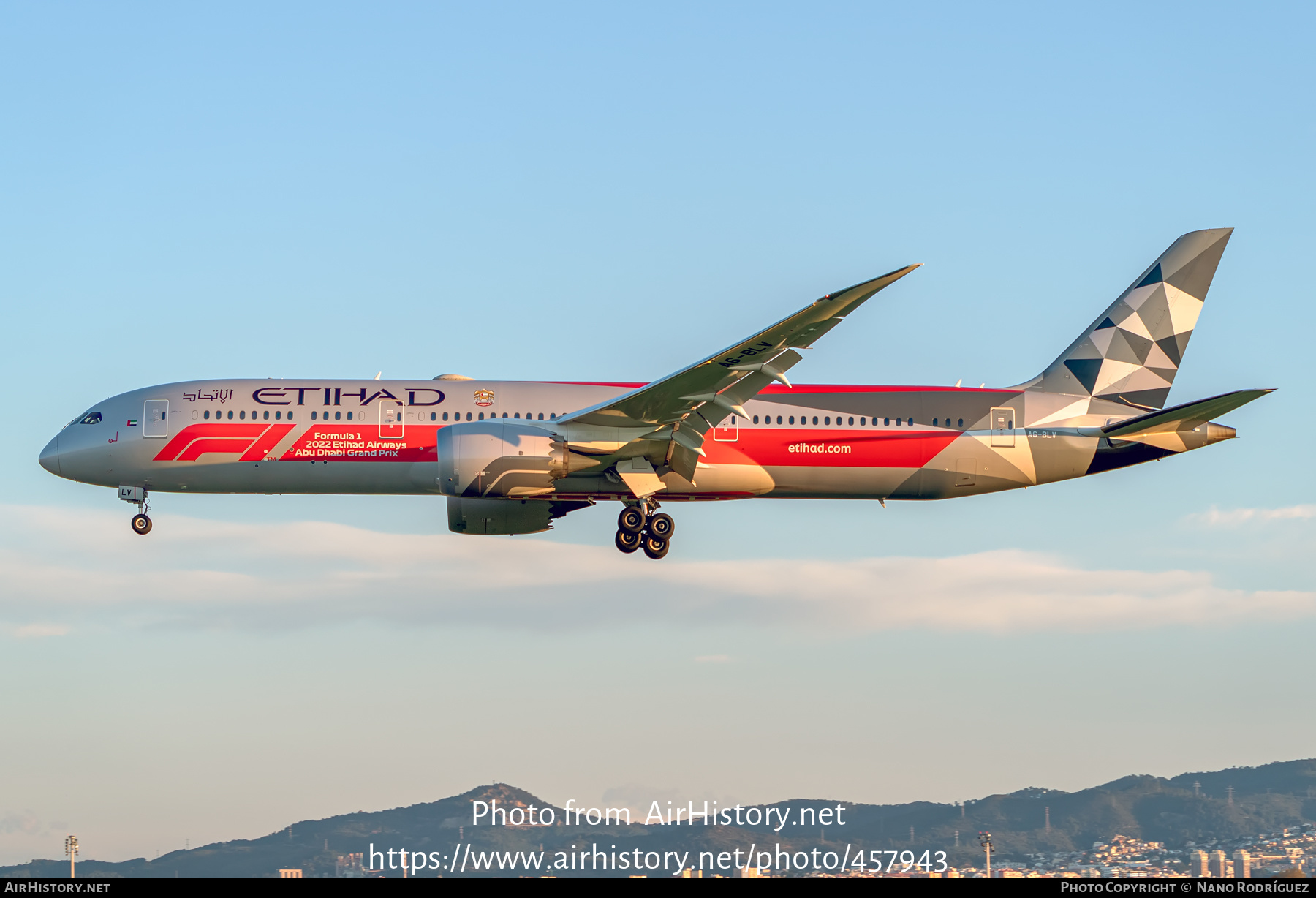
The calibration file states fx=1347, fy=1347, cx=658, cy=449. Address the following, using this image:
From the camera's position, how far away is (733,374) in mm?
29672

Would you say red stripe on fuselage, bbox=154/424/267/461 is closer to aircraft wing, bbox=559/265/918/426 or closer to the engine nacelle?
the engine nacelle

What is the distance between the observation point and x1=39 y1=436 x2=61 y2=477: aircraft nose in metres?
34.4

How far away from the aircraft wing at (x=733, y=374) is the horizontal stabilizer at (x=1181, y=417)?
9.80 metres

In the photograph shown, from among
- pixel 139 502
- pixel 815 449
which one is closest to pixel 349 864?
pixel 139 502

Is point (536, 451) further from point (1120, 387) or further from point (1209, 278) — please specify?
point (1209, 278)

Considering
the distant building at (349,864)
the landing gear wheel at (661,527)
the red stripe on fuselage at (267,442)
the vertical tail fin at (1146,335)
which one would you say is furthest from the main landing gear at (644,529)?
the distant building at (349,864)

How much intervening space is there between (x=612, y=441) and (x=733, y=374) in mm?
3755

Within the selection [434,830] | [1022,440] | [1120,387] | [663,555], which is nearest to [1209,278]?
[1120,387]

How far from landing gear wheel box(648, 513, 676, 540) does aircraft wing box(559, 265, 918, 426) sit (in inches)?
118

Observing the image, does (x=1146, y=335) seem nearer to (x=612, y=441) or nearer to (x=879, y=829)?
(x=612, y=441)

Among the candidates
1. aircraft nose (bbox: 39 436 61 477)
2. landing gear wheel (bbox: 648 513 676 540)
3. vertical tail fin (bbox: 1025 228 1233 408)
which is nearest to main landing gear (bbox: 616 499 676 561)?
landing gear wheel (bbox: 648 513 676 540)

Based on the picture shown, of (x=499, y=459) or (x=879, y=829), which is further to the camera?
(x=879, y=829)

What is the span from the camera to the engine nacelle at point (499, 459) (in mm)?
30828
